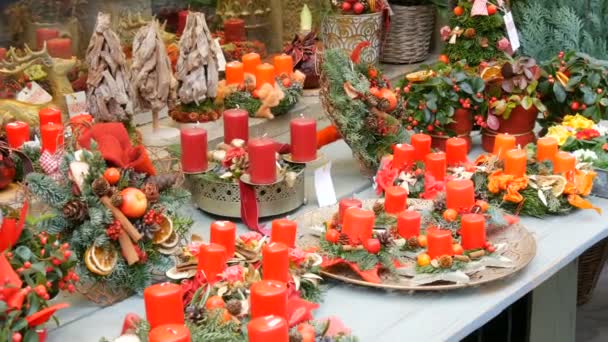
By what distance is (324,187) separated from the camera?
2209 millimetres

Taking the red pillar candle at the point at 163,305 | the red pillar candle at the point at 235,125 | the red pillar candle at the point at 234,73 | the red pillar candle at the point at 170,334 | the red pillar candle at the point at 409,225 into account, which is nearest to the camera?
the red pillar candle at the point at 170,334

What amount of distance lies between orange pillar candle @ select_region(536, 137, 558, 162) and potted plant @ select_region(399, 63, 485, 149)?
0.30 metres

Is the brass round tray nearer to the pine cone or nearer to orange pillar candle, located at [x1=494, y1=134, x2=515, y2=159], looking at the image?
orange pillar candle, located at [x1=494, y1=134, x2=515, y2=159]

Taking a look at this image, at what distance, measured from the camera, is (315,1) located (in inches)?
136

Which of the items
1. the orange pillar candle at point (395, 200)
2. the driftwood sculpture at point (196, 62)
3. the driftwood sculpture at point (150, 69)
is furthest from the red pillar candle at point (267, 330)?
the driftwood sculpture at point (196, 62)

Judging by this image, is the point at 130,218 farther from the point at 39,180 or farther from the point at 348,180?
the point at 348,180

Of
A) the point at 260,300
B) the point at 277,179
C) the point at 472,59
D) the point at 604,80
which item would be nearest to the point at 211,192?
the point at 277,179

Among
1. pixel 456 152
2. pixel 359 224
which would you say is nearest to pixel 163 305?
pixel 359 224

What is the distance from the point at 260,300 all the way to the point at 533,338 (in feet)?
3.03

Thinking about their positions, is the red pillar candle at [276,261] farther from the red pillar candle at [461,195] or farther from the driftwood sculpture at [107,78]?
the driftwood sculpture at [107,78]

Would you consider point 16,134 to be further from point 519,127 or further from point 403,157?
point 519,127

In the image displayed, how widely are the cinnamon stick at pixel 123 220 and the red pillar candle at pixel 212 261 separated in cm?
12

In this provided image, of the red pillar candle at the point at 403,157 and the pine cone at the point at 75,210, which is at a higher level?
the pine cone at the point at 75,210

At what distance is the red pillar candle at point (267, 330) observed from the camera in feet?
4.41
